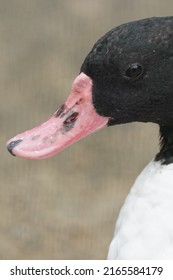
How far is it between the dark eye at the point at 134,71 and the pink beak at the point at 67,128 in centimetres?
11

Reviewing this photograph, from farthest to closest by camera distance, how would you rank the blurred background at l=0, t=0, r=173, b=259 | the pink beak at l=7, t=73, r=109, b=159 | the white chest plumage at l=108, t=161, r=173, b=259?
the blurred background at l=0, t=0, r=173, b=259 → the pink beak at l=7, t=73, r=109, b=159 → the white chest plumage at l=108, t=161, r=173, b=259

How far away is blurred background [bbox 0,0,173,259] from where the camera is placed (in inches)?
148

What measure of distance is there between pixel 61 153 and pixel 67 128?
192cm

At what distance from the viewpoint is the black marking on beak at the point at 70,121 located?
2141 millimetres

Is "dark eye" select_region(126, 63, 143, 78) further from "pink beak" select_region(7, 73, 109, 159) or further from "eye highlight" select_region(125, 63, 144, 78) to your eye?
"pink beak" select_region(7, 73, 109, 159)

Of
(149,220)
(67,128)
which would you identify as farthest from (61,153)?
(149,220)

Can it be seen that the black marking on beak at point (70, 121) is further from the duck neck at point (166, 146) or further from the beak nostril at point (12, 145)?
the duck neck at point (166, 146)

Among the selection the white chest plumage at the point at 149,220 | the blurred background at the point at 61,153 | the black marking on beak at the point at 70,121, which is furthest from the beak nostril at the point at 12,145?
the blurred background at the point at 61,153

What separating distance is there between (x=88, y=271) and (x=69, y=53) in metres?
2.47

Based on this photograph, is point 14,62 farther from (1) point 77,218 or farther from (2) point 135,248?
(2) point 135,248

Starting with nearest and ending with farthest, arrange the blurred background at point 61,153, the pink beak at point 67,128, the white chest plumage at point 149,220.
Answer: the white chest plumage at point 149,220, the pink beak at point 67,128, the blurred background at point 61,153

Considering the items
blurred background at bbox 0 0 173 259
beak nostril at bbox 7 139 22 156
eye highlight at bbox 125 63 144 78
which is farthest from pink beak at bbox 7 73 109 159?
blurred background at bbox 0 0 173 259

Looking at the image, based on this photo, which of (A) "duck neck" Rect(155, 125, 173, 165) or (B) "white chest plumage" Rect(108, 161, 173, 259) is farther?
(A) "duck neck" Rect(155, 125, 173, 165)

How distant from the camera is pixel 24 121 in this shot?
417cm
